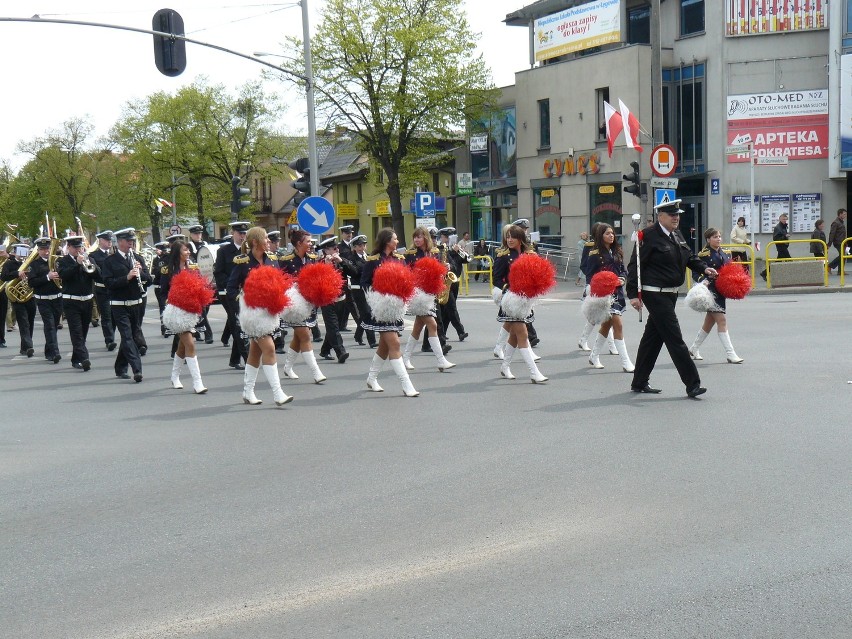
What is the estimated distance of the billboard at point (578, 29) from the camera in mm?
37281

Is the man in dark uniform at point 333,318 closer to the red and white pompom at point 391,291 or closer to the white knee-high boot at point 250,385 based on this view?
the red and white pompom at point 391,291

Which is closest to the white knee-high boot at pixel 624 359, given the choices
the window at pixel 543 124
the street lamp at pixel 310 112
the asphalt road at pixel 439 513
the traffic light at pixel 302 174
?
the asphalt road at pixel 439 513

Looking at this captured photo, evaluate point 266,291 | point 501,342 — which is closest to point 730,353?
point 501,342

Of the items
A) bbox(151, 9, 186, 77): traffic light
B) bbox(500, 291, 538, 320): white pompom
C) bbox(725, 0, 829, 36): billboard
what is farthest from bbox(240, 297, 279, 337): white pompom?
bbox(725, 0, 829, 36): billboard

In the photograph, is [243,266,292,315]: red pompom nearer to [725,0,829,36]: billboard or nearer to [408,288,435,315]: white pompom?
[408,288,435,315]: white pompom

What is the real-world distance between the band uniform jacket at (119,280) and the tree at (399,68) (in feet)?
93.8

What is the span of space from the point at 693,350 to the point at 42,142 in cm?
7142

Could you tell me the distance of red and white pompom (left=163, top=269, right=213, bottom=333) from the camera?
39.6 ft

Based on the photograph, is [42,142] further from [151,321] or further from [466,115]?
[151,321]

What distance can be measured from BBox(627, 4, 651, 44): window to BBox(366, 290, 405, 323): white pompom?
2954 centimetres

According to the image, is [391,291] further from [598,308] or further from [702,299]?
[702,299]

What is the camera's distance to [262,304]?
10672mm

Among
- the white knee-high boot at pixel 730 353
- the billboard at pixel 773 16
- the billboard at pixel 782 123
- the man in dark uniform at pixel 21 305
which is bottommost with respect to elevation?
the white knee-high boot at pixel 730 353

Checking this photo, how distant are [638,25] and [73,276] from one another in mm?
28522
